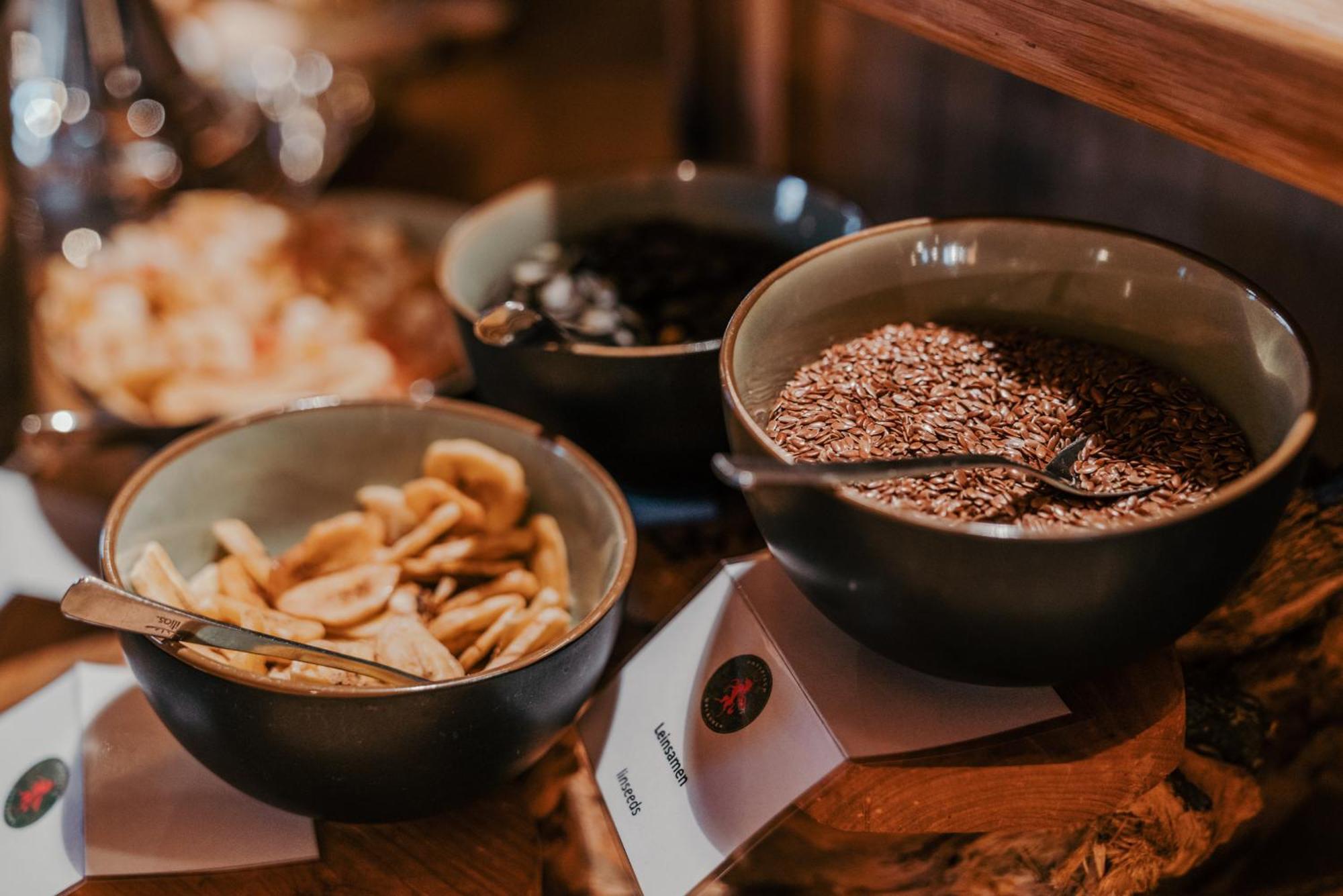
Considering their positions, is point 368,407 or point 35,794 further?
point 368,407

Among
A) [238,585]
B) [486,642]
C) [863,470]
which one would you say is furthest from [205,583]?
[863,470]

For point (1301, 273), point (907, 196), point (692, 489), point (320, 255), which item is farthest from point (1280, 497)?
point (320, 255)

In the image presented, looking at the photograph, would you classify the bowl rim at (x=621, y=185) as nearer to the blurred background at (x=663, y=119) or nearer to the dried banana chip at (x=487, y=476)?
the dried banana chip at (x=487, y=476)

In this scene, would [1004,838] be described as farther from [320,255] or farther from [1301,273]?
[320,255]

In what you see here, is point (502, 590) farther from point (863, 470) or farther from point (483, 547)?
point (863, 470)

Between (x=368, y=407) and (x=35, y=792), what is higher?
(x=368, y=407)

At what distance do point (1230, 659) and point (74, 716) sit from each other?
3.03 feet

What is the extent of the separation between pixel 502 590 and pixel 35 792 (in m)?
0.38

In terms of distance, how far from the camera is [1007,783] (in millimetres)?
717

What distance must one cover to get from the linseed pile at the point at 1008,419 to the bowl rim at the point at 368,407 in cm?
18

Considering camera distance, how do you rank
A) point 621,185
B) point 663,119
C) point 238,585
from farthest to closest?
point 663,119
point 621,185
point 238,585

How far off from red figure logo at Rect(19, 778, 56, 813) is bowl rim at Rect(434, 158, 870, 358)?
1.64 ft

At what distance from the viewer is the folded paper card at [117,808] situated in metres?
0.81

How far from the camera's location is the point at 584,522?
0.97 m
